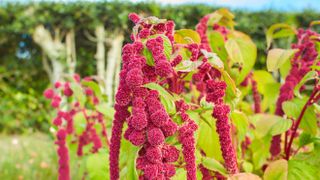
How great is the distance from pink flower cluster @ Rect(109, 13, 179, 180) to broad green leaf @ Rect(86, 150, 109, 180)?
0.60 m

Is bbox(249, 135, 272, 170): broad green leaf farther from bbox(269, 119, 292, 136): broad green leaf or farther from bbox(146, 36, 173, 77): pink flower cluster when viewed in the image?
bbox(146, 36, 173, 77): pink flower cluster

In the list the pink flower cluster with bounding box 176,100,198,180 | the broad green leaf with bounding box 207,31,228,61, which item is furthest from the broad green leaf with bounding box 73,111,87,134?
the pink flower cluster with bounding box 176,100,198,180

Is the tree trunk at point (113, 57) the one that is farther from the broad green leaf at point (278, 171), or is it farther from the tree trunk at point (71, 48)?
the broad green leaf at point (278, 171)

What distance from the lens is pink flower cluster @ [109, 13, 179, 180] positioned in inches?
36.4

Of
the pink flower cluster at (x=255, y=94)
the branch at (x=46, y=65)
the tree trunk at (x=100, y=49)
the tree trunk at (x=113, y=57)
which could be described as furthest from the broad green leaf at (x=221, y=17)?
the branch at (x=46, y=65)

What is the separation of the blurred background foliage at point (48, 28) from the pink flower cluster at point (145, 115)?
7550mm

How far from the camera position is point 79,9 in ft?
29.6

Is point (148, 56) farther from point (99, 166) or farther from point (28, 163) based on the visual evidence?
point (28, 163)

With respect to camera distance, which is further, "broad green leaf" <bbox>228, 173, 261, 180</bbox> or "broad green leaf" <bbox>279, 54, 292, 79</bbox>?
"broad green leaf" <bbox>279, 54, 292, 79</bbox>

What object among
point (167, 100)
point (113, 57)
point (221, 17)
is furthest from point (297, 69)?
point (113, 57)

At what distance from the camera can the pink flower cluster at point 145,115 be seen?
92 cm

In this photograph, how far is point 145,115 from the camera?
0.93 meters

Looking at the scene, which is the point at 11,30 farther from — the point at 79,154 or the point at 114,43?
the point at 79,154

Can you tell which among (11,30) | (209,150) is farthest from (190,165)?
(11,30)
